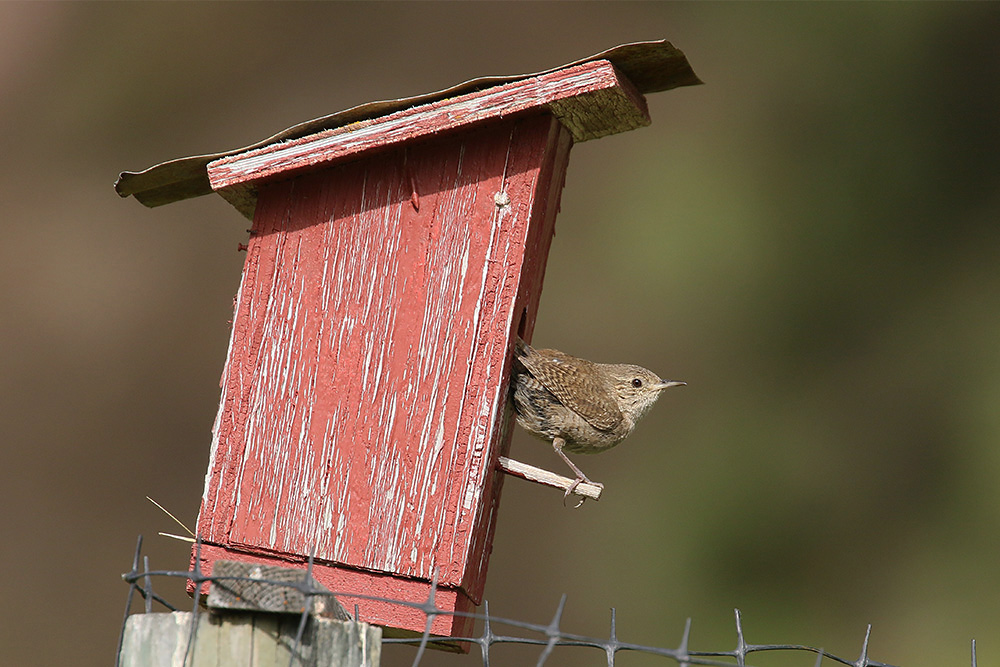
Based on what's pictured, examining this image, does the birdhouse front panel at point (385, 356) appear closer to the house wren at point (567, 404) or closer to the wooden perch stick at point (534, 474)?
the wooden perch stick at point (534, 474)

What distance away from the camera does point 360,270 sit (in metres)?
2.89

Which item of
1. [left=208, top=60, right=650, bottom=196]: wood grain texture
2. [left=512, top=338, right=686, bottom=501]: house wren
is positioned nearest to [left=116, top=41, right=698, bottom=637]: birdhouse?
[left=208, top=60, right=650, bottom=196]: wood grain texture

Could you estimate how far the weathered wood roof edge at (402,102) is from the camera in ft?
8.89

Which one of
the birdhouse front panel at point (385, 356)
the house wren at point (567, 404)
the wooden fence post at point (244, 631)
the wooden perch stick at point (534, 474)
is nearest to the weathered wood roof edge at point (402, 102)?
the birdhouse front panel at point (385, 356)

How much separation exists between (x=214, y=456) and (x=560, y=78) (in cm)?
129

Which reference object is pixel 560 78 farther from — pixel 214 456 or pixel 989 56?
pixel 989 56

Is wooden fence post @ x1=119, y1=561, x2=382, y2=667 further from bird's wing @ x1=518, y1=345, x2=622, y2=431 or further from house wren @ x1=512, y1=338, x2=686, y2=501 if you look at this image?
bird's wing @ x1=518, y1=345, x2=622, y2=431

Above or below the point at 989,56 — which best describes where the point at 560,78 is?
below

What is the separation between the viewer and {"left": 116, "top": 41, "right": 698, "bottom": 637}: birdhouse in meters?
2.73

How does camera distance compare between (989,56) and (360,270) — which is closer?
(360,270)

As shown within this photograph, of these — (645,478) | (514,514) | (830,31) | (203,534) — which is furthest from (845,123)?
(203,534)

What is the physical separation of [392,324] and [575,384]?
0.78 m

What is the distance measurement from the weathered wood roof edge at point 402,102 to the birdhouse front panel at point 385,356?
A: 0.14 meters

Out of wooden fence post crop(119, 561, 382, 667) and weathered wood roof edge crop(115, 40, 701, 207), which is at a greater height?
weathered wood roof edge crop(115, 40, 701, 207)
